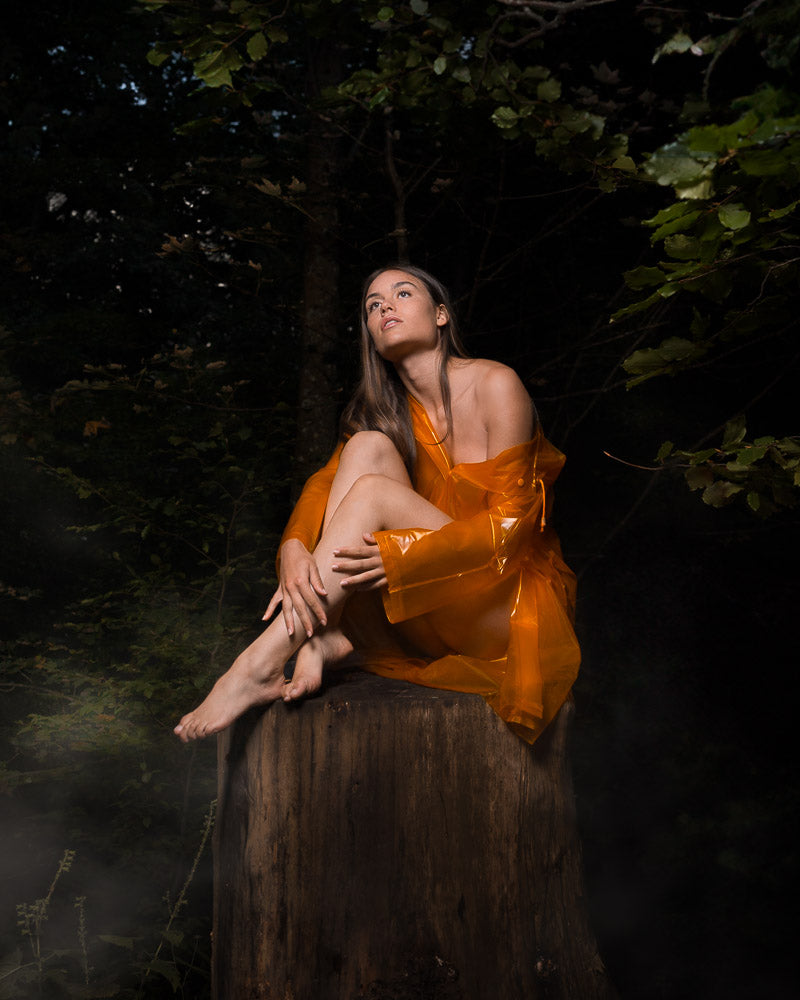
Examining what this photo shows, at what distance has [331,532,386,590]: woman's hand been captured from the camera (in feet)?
6.72

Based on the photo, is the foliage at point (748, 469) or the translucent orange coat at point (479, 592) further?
the translucent orange coat at point (479, 592)

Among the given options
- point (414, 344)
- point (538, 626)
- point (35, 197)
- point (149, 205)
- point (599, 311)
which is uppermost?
point (35, 197)

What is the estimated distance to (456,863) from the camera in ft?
6.21

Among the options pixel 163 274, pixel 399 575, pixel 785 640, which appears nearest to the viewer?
pixel 399 575

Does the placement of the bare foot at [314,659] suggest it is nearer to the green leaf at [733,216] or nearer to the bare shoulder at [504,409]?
the bare shoulder at [504,409]

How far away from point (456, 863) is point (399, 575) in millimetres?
636

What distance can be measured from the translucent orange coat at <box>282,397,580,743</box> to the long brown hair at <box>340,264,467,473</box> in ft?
0.22

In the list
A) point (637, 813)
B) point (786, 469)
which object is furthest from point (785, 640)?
point (786, 469)

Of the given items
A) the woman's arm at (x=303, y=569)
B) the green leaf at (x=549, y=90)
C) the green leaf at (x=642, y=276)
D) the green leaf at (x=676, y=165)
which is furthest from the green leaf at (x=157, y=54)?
the green leaf at (x=676, y=165)

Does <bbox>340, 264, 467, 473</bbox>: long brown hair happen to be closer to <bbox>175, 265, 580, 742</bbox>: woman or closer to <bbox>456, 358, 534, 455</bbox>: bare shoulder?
<bbox>175, 265, 580, 742</bbox>: woman

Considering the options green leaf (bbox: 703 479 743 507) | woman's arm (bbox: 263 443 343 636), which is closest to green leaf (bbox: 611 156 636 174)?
green leaf (bbox: 703 479 743 507)

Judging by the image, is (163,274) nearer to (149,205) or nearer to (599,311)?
(149,205)

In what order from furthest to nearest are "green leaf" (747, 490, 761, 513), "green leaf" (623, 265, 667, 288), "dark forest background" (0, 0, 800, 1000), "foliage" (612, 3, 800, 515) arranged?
"dark forest background" (0, 0, 800, 1000) → "green leaf" (747, 490, 761, 513) → "green leaf" (623, 265, 667, 288) → "foliage" (612, 3, 800, 515)

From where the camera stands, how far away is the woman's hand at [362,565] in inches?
80.7
